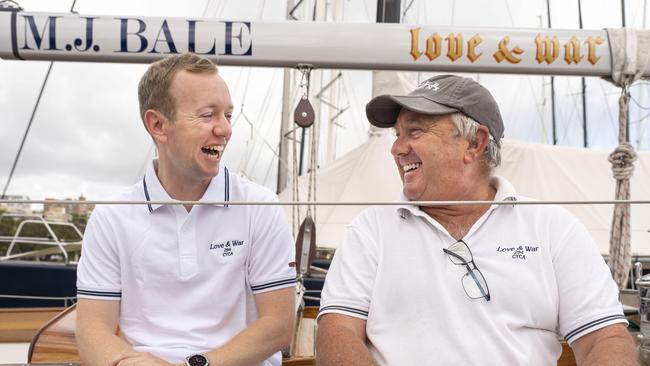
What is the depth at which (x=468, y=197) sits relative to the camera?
1692 millimetres

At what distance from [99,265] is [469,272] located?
3.34 feet

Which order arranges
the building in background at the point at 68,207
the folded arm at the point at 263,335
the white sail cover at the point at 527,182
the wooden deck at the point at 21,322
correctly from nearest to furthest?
the building in background at the point at 68,207, the folded arm at the point at 263,335, the wooden deck at the point at 21,322, the white sail cover at the point at 527,182

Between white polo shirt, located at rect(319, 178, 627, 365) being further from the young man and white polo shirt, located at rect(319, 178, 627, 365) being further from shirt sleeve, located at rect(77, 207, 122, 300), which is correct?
shirt sleeve, located at rect(77, 207, 122, 300)

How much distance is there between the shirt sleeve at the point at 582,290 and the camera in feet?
4.86

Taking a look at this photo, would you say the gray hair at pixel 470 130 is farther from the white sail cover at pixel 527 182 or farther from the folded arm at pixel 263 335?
the white sail cover at pixel 527 182

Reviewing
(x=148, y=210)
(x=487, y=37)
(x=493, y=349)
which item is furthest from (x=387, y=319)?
(x=487, y=37)

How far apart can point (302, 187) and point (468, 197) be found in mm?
5226

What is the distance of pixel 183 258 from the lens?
1.63 m

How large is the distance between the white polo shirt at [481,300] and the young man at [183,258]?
23 cm

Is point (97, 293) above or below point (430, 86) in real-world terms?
below

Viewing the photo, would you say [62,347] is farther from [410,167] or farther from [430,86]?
[430,86]

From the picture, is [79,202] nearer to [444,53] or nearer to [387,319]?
[387,319]

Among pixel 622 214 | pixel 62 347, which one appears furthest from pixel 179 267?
pixel 622 214

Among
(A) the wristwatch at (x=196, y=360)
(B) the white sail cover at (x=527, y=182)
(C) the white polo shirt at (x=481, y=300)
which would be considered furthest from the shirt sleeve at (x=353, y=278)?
(B) the white sail cover at (x=527, y=182)
